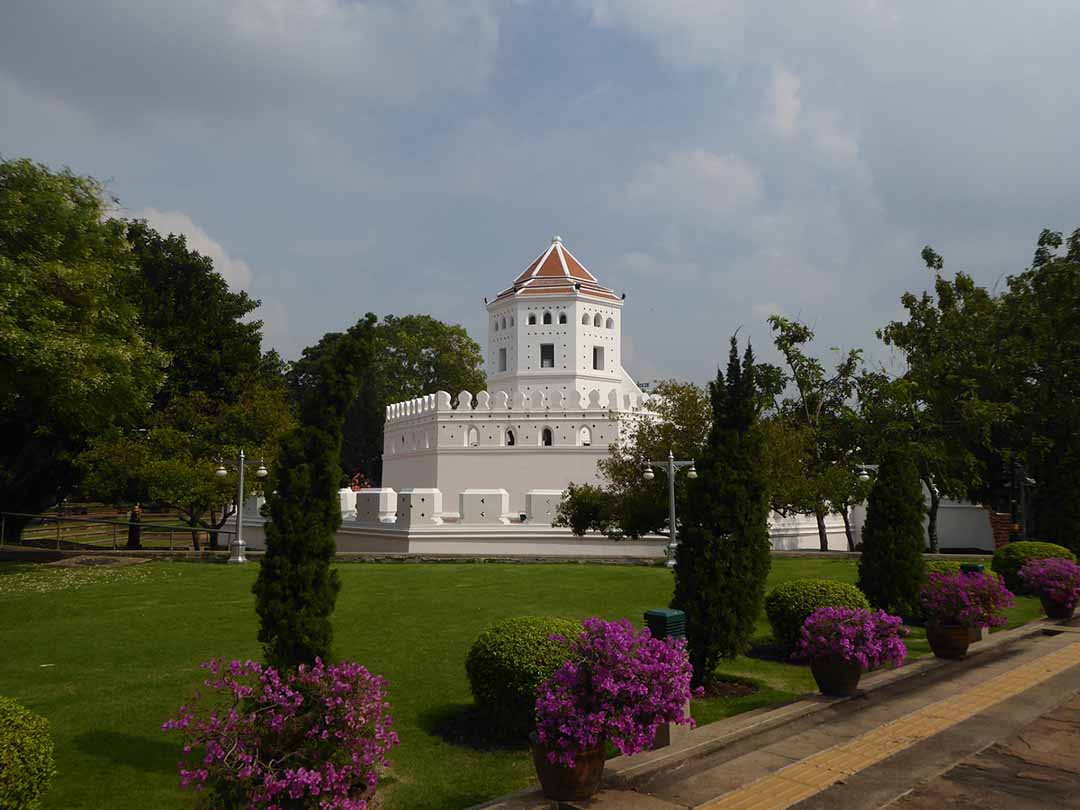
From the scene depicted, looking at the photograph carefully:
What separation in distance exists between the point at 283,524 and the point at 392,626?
5.10 m

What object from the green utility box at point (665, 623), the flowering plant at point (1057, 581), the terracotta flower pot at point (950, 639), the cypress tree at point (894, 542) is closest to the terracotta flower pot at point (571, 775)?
the green utility box at point (665, 623)

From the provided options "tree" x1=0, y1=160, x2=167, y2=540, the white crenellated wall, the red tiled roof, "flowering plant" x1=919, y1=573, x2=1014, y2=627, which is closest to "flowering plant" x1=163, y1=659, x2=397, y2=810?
"flowering plant" x1=919, y1=573, x2=1014, y2=627

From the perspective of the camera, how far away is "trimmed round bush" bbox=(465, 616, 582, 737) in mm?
6555

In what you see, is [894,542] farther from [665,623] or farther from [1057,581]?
[665,623]

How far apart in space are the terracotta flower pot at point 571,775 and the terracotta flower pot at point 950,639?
6.58 meters

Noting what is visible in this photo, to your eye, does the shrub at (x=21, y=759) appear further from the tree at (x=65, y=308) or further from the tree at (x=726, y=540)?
the tree at (x=65, y=308)

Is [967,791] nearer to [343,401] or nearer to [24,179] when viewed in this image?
[343,401]

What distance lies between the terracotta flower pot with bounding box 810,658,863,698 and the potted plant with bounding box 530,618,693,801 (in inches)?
121

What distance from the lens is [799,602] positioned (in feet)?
31.7

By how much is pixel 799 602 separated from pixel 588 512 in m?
12.8

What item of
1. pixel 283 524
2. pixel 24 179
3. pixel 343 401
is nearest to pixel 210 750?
pixel 283 524

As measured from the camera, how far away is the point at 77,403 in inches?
659

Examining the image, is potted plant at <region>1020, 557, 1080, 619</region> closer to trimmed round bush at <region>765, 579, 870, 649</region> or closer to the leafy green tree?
trimmed round bush at <region>765, 579, 870, 649</region>

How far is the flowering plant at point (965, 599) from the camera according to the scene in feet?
32.5
